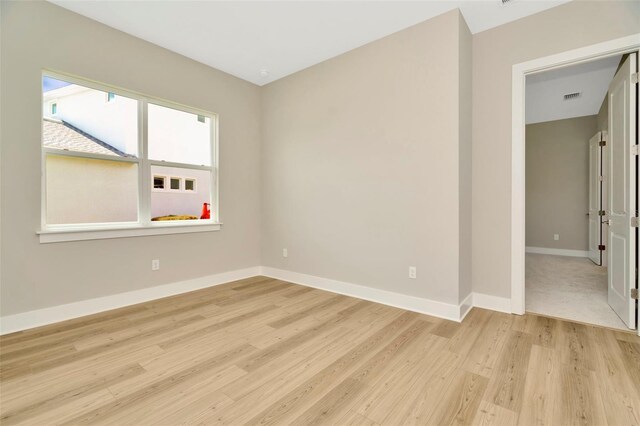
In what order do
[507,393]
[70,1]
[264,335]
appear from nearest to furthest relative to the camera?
[507,393]
[264,335]
[70,1]

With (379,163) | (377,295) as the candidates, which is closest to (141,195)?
(379,163)

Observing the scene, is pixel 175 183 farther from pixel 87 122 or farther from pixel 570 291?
pixel 570 291

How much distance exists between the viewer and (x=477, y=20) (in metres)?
2.91

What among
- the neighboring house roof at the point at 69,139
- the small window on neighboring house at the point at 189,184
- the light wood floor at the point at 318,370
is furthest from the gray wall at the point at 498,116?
the neighboring house roof at the point at 69,139

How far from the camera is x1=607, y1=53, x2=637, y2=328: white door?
2510mm

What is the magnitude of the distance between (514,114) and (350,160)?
5.75ft

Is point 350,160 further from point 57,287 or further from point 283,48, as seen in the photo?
point 57,287

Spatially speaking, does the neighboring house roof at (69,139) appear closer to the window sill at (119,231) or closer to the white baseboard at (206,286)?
the window sill at (119,231)

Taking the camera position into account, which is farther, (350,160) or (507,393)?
(350,160)

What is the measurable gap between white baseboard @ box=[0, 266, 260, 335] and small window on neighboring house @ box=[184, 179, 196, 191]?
1222 mm

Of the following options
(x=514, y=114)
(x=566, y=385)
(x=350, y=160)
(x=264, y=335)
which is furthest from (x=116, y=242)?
(x=514, y=114)

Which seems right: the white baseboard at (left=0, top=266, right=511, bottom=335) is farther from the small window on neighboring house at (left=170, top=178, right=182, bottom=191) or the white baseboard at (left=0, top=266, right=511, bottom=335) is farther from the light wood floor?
the small window on neighboring house at (left=170, top=178, right=182, bottom=191)

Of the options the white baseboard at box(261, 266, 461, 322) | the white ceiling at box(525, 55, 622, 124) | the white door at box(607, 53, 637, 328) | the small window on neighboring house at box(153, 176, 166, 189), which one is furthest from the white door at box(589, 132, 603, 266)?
the small window on neighboring house at box(153, 176, 166, 189)

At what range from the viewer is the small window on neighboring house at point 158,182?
3.54m
